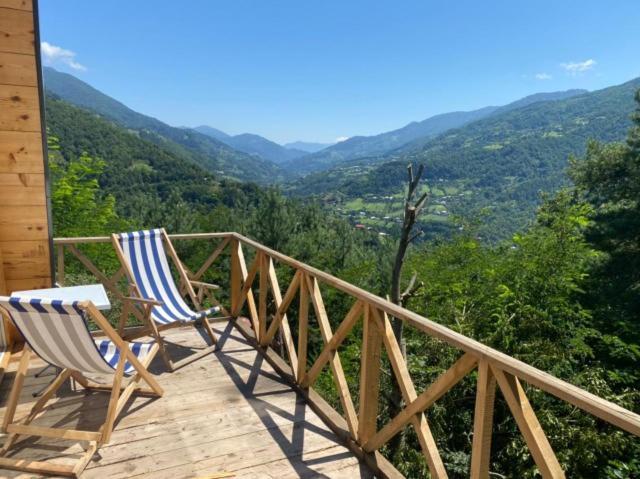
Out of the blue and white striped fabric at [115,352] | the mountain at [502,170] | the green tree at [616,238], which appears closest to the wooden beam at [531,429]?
the blue and white striped fabric at [115,352]

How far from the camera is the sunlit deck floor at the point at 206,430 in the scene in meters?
2.17

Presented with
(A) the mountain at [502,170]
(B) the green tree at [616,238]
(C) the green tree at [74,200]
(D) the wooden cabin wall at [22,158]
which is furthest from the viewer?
(A) the mountain at [502,170]

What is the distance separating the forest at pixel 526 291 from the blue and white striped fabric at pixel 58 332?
3.77 metres

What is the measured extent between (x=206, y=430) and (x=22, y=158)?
2257 millimetres

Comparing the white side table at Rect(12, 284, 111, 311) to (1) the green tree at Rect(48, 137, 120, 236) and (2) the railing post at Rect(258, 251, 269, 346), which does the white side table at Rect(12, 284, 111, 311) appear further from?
(1) the green tree at Rect(48, 137, 120, 236)

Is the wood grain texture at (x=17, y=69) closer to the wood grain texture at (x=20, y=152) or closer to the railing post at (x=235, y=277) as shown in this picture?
the wood grain texture at (x=20, y=152)

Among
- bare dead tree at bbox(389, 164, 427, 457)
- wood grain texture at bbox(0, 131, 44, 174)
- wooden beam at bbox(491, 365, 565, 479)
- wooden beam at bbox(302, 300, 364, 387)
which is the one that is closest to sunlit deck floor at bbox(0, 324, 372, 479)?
wooden beam at bbox(302, 300, 364, 387)

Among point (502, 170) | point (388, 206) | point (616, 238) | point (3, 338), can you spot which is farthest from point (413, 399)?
point (502, 170)

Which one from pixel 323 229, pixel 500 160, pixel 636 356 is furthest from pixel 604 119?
pixel 636 356

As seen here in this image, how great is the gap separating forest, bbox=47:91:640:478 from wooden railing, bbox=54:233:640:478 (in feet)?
8.49

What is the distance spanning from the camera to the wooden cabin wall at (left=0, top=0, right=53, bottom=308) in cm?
273

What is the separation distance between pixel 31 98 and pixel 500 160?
13320 cm

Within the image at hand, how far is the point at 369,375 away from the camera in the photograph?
2264mm

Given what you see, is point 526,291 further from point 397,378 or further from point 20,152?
point 20,152
